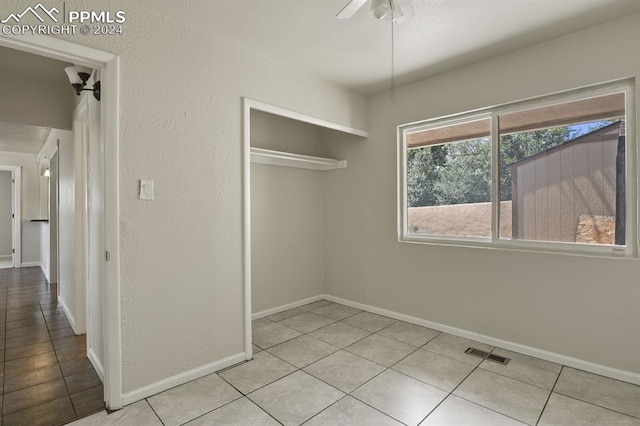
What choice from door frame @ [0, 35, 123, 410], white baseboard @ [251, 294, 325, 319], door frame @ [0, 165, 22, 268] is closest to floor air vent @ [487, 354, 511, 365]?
white baseboard @ [251, 294, 325, 319]

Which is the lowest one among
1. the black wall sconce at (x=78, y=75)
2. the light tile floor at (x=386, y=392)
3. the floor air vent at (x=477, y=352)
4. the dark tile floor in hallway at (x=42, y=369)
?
the dark tile floor in hallway at (x=42, y=369)

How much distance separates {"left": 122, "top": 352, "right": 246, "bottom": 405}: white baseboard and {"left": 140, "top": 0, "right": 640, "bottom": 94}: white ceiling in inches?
102

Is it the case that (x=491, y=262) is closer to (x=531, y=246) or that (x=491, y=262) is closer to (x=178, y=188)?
(x=531, y=246)

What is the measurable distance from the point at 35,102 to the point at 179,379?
3.34 m

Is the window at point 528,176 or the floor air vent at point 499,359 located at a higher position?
the window at point 528,176

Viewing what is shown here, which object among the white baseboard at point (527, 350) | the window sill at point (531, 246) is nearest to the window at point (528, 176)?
the window sill at point (531, 246)

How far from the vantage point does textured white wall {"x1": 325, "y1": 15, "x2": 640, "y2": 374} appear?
237 centimetres

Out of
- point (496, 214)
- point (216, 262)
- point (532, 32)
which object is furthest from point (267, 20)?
point (496, 214)

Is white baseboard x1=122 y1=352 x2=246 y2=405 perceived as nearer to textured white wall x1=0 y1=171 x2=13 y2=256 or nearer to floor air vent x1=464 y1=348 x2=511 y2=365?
floor air vent x1=464 y1=348 x2=511 y2=365

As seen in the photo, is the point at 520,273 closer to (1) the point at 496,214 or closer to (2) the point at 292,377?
(1) the point at 496,214

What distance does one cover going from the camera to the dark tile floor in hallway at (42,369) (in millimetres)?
2031

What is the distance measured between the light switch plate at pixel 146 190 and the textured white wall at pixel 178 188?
35 millimetres

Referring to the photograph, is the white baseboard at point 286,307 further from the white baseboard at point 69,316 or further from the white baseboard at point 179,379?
the white baseboard at point 69,316

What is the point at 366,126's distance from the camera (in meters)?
3.94
